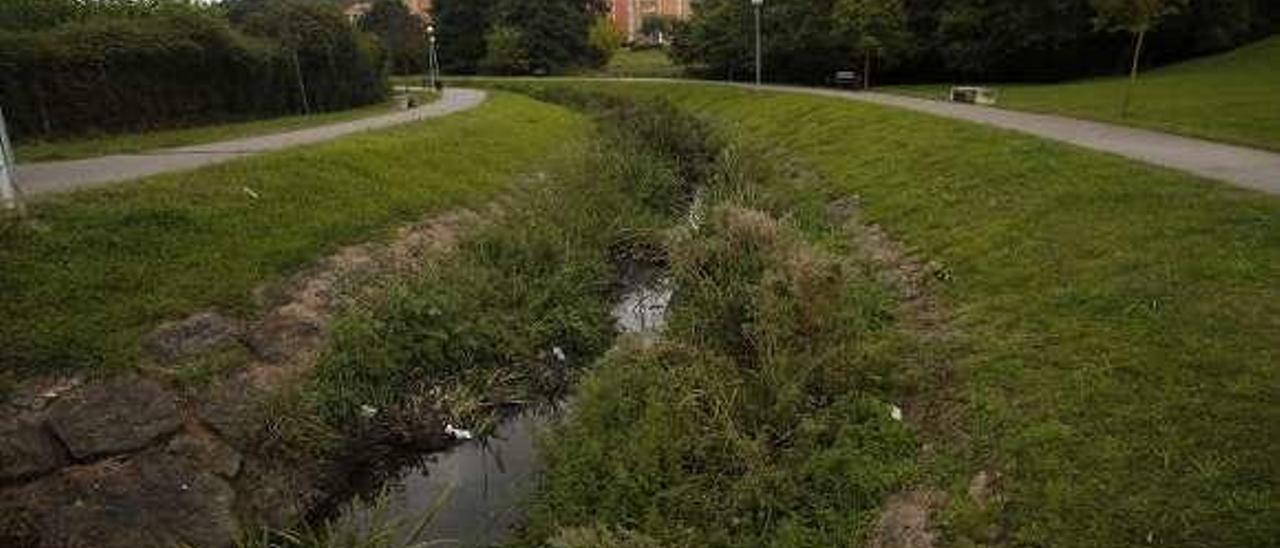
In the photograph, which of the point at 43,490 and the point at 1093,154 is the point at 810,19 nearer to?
the point at 1093,154

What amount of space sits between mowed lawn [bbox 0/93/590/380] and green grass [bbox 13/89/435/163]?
5.28 metres

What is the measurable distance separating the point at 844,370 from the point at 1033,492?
262 centimetres

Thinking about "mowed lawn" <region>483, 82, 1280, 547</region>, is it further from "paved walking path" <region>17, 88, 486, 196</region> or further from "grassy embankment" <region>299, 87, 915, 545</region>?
"paved walking path" <region>17, 88, 486, 196</region>

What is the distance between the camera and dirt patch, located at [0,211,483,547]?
796 centimetres

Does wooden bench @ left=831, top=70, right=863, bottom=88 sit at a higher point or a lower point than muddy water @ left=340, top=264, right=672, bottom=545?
higher

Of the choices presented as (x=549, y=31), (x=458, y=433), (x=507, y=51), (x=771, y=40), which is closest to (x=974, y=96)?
(x=771, y=40)

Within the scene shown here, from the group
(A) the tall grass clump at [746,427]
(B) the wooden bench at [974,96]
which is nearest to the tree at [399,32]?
(B) the wooden bench at [974,96]

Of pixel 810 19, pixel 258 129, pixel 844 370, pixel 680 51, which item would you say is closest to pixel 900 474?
pixel 844 370

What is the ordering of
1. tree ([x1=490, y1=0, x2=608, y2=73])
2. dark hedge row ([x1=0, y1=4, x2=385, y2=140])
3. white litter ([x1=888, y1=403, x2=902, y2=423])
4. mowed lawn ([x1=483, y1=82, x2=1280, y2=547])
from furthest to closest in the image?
tree ([x1=490, y1=0, x2=608, y2=73]), dark hedge row ([x1=0, y1=4, x2=385, y2=140]), white litter ([x1=888, y1=403, x2=902, y2=423]), mowed lawn ([x1=483, y1=82, x2=1280, y2=547])

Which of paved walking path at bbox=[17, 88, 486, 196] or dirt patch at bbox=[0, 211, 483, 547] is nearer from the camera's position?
dirt patch at bbox=[0, 211, 483, 547]

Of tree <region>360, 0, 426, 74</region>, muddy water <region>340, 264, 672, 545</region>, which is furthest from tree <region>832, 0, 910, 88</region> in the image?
tree <region>360, 0, 426, 74</region>

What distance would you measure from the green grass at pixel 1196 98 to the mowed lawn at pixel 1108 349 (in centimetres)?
556

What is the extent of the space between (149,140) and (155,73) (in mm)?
6183

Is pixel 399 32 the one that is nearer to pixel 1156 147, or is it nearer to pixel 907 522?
pixel 1156 147
